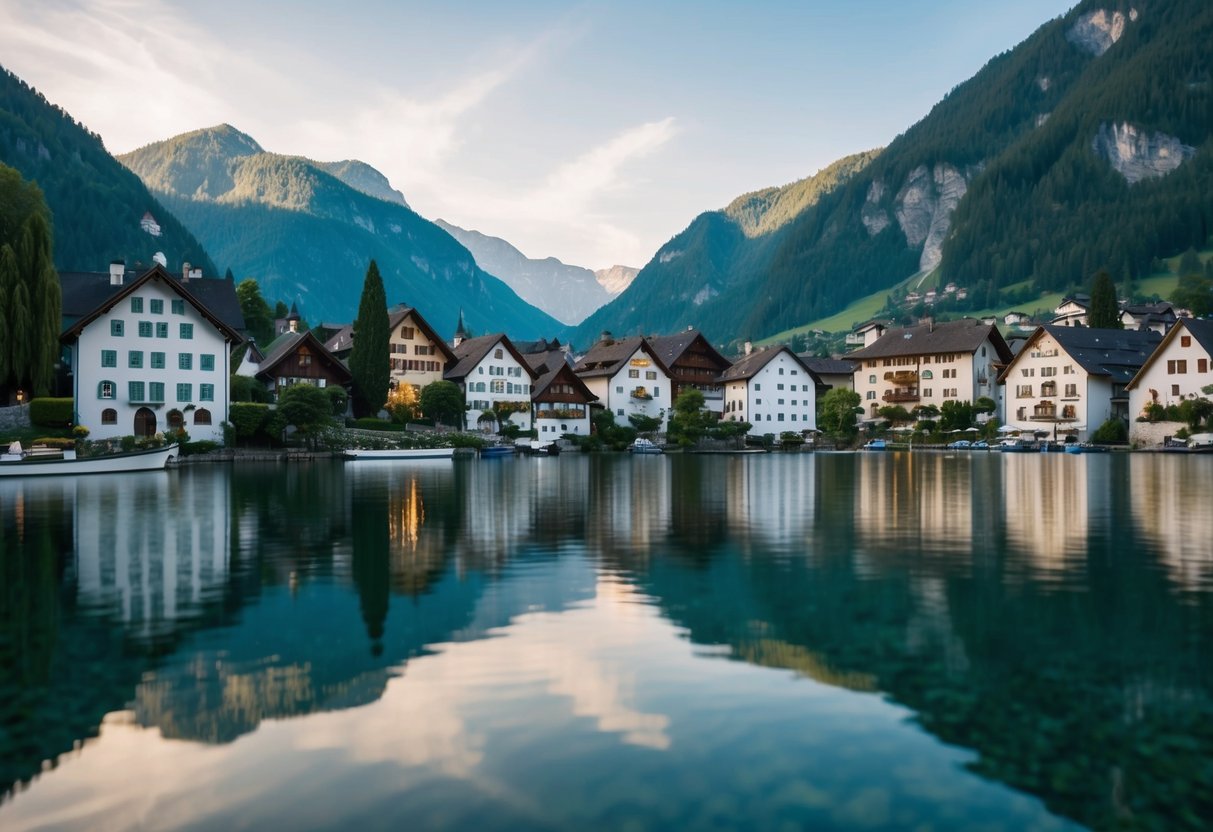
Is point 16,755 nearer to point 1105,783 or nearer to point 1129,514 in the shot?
point 1105,783

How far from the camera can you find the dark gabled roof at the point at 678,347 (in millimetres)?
117625

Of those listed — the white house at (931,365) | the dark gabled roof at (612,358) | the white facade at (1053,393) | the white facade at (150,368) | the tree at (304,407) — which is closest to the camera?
the white facade at (150,368)

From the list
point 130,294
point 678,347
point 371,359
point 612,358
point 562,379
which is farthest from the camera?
point 678,347

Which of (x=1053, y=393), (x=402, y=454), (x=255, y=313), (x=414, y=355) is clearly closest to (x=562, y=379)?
(x=414, y=355)

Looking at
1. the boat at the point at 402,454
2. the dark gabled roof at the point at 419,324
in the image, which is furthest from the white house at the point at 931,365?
the boat at the point at 402,454

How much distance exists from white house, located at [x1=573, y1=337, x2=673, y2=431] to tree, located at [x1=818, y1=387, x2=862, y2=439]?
18.5 metres

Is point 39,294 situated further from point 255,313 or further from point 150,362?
point 255,313

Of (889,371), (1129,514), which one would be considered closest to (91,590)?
(1129,514)

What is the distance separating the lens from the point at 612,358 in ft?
367

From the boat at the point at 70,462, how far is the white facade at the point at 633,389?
6083 centimetres

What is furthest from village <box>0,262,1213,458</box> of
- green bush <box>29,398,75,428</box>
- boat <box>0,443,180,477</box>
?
boat <box>0,443,180,477</box>

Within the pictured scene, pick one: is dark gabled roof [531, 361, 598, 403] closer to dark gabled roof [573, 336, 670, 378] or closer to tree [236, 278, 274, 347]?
dark gabled roof [573, 336, 670, 378]

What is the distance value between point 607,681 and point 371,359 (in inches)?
3183

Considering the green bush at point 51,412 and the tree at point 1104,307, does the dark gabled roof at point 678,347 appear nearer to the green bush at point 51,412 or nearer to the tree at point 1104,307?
the tree at point 1104,307
